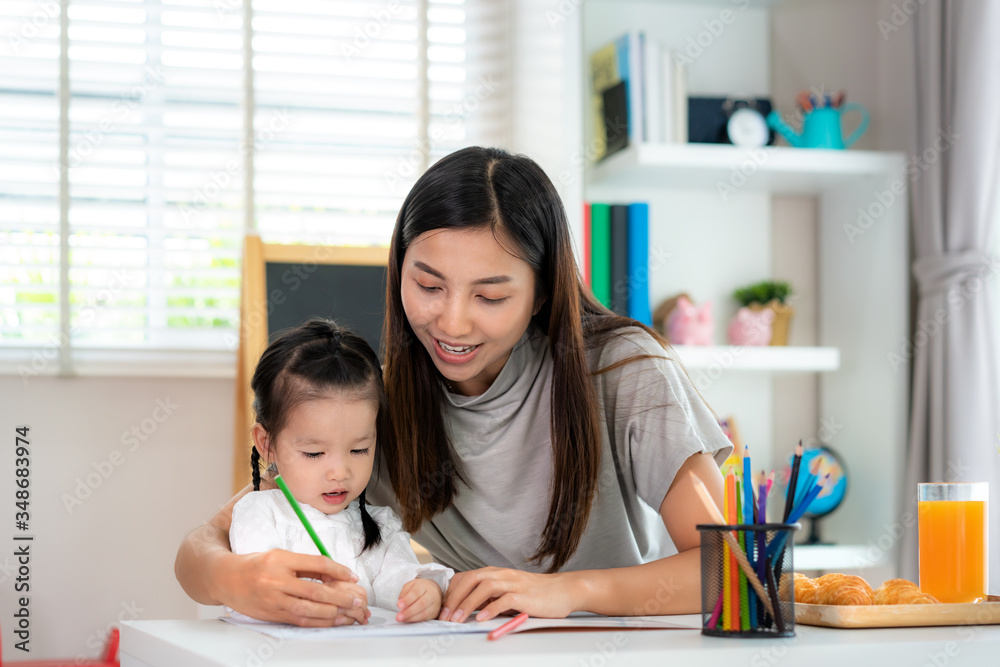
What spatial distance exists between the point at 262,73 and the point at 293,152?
0.24 m

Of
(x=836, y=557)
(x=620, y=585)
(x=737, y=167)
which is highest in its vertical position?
(x=737, y=167)

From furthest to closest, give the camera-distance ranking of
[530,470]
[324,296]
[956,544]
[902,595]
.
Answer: [324,296] → [530,470] → [956,544] → [902,595]

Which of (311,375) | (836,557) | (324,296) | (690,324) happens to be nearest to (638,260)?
(690,324)

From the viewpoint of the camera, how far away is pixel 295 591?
35.6 inches

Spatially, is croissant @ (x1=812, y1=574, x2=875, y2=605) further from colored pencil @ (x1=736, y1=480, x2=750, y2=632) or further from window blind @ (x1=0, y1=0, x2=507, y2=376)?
window blind @ (x1=0, y1=0, x2=507, y2=376)

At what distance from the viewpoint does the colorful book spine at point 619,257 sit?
2.31 m

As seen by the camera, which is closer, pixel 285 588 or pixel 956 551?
pixel 285 588

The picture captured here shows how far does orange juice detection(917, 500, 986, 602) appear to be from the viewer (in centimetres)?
106

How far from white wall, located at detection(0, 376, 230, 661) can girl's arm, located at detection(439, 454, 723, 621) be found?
161 centimetres

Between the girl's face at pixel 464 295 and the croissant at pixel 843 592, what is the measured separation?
0.52 meters

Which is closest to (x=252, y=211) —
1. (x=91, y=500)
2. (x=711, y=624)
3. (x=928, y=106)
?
(x=91, y=500)

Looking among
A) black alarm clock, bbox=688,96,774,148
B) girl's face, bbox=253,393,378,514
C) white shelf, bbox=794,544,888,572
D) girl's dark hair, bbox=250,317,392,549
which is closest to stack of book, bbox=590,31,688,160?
black alarm clock, bbox=688,96,774,148

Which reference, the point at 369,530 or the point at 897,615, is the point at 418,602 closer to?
the point at 369,530

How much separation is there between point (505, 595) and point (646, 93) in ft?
5.60
